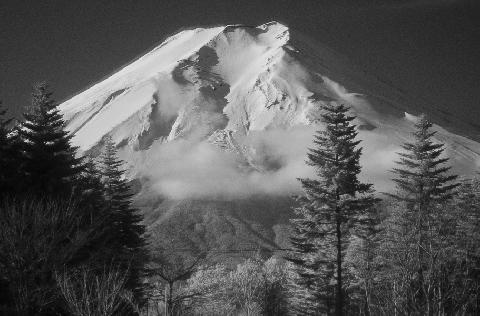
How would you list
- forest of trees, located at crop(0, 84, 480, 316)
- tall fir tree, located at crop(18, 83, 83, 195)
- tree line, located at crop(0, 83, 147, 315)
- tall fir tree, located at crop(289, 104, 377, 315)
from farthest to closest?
1. tall fir tree, located at crop(289, 104, 377, 315)
2. tall fir tree, located at crop(18, 83, 83, 195)
3. tree line, located at crop(0, 83, 147, 315)
4. forest of trees, located at crop(0, 84, 480, 316)

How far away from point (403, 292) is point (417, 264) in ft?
6.59

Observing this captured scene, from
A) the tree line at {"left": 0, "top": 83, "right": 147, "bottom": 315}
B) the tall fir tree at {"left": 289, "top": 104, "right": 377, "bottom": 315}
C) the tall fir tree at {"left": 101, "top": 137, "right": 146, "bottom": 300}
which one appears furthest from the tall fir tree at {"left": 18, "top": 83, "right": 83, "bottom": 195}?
the tall fir tree at {"left": 289, "top": 104, "right": 377, "bottom": 315}

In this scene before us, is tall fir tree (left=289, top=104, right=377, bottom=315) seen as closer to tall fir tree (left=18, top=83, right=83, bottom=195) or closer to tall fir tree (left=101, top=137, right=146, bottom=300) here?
tall fir tree (left=101, top=137, right=146, bottom=300)

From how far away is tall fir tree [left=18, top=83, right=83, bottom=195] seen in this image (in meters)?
26.2

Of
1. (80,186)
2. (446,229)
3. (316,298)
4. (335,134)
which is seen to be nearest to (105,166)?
(80,186)

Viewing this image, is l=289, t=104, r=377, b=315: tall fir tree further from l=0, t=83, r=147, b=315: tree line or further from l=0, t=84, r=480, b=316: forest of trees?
l=0, t=83, r=147, b=315: tree line

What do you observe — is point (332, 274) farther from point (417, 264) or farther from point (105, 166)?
point (417, 264)

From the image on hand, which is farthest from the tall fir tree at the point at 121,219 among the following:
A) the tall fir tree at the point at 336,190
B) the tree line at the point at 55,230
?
the tall fir tree at the point at 336,190

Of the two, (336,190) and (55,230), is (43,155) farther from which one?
(336,190)

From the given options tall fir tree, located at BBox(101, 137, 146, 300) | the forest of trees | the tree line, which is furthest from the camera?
tall fir tree, located at BBox(101, 137, 146, 300)

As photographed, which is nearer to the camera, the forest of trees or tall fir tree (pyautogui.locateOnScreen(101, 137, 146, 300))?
the forest of trees

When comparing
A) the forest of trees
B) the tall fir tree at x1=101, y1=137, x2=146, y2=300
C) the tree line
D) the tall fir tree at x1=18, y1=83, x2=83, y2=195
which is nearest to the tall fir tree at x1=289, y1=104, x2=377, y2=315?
the forest of trees

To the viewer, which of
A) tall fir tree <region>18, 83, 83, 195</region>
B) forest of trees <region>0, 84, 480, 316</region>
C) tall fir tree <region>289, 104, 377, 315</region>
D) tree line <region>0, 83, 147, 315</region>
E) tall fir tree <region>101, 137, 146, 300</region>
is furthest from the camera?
tall fir tree <region>101, 137, 146, 300</region>

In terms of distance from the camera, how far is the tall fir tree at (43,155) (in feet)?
86.1
